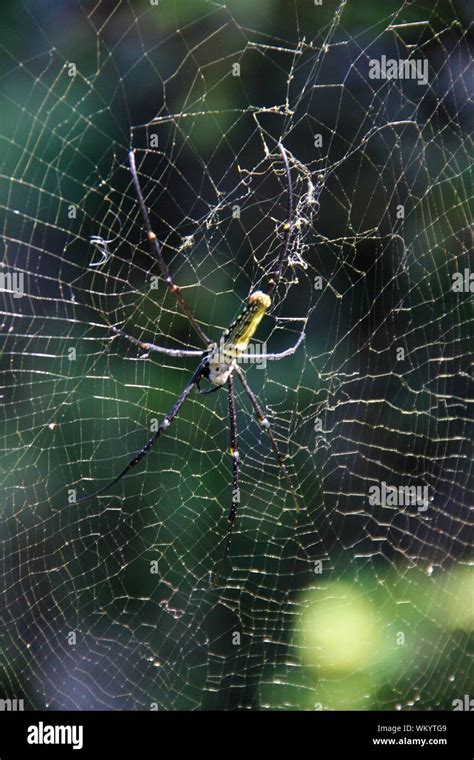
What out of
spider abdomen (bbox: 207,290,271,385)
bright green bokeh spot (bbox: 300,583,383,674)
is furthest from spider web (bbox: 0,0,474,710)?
spider abdomen (bbox: 207,290,271,385)

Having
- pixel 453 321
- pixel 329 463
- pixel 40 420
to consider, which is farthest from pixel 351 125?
pixel 40 420

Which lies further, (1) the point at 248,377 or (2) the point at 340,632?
(2) the point at 340,632

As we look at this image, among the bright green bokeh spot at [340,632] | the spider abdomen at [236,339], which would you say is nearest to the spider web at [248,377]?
the bright green bokeh spot at [340,632]

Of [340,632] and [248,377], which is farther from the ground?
[248,377]

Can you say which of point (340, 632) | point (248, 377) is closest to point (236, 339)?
point (248, 377)

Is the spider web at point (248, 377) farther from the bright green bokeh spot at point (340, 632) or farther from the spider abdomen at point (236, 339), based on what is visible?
the spider abdomen at point (236, 339)

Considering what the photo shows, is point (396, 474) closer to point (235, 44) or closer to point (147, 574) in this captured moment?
point (147, 574)

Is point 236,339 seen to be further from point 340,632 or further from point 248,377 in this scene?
point 340,632
